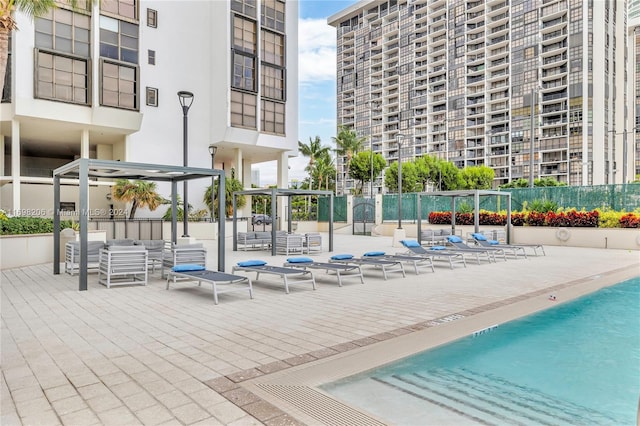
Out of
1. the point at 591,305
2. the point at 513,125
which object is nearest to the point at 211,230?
the point at 591,305

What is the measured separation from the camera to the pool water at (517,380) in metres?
3.74

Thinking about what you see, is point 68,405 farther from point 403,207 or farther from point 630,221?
point 403,207

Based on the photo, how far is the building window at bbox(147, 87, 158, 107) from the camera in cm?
3117

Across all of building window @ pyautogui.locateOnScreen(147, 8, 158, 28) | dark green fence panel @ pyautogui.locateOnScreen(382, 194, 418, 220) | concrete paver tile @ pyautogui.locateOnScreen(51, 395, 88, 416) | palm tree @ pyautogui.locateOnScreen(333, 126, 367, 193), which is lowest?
concrete paver tile @ pyautogui.locateOnScreen(51, 395, 88, 416)

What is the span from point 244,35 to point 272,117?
21.3 ft

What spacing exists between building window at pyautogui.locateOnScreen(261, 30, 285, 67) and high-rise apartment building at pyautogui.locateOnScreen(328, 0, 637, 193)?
30499 millimetres

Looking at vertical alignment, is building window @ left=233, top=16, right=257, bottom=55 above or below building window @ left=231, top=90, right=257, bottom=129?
above

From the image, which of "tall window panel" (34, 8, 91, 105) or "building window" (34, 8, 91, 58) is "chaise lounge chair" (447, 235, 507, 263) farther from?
"building window" (34, 8, 91, 58)

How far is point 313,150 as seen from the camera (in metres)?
59.9

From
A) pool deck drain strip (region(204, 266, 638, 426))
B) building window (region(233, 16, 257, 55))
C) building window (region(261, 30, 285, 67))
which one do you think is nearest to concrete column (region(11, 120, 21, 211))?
building window (region(233, 16, 257, 55))

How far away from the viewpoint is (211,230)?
86.5 ft

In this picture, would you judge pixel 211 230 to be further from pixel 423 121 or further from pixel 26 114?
pixel 423 121

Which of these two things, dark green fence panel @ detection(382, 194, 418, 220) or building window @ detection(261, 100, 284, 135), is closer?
dark green fence panel @ detection(382, 194, 418, 220)

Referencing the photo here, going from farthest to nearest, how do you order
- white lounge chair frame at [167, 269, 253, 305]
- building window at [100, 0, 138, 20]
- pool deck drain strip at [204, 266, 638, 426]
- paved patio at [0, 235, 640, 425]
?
building window at [100, 0, 138, 20] → white lounge chair frame at [167, 269, 253, 305] → paved patio at [0, 235, 640, 425] → pool deck drain strip at [204, 266, 638, 426]
